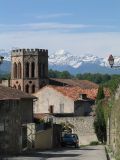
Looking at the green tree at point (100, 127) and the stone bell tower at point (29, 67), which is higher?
the stone bell tower at point (29, 67)

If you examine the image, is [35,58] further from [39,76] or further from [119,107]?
[119,107]

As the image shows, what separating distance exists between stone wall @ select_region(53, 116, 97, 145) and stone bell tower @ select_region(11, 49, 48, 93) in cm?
7439

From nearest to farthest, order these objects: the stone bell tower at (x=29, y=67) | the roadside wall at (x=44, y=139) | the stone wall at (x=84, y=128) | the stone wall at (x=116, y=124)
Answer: the stone wall at (x=116, y=124) < the roadside wall at (x=44, y=139) < the stone wall at (x=84, y=128) < the stone bell tower at (x=29, y=67)

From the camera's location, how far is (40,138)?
2041 inches

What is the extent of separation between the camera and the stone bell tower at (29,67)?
14825cm

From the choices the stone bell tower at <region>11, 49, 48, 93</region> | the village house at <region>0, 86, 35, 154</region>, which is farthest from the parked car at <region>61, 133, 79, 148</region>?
the stone bell tower at <region>11, 49, 48, 93</region>

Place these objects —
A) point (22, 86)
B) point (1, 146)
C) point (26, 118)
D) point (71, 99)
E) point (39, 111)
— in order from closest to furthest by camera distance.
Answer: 1. point (1, 146)
2. point (26, 118)
3. point (71, 99)
4. point (39, 111)
5. point (22, 86)

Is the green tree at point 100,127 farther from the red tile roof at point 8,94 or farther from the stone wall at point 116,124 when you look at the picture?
the stone wall at point 116,124

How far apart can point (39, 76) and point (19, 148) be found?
355 feet

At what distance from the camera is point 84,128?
72500mm

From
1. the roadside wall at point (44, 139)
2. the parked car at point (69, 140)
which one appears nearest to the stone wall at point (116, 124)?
the roadside wall at point (44, 139)

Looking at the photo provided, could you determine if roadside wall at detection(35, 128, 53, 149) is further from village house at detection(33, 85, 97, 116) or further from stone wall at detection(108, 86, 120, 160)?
village house at detection(33, 85, 97, 116)

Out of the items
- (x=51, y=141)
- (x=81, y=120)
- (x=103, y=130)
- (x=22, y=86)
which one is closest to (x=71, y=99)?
(x=81, y=120)

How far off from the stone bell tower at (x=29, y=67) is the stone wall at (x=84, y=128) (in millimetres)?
74393
